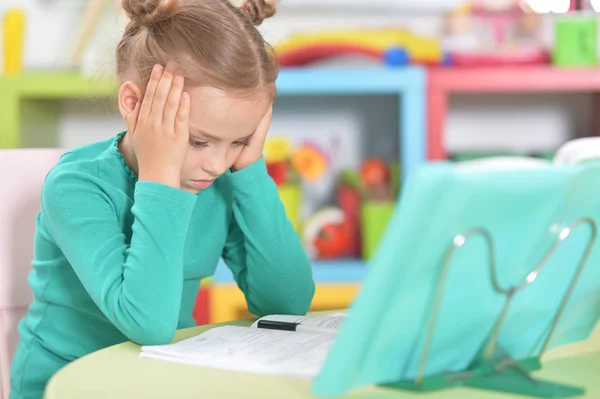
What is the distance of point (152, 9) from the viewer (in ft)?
3.67

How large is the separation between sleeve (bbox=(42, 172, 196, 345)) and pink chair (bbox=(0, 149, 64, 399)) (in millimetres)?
246

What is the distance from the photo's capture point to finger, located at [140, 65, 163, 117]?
1.08m

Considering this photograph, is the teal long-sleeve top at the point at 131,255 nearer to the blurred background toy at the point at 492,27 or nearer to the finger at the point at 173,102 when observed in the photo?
the finger at the point at 173,102

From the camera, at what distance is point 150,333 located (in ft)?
3.12

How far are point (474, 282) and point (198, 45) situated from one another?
1.62 ft

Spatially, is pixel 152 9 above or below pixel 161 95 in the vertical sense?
above

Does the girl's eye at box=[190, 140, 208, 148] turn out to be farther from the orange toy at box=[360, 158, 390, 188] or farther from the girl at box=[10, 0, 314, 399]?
the orange toy at box=[360, 158, 390, 188]

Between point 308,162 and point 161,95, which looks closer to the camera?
point 161,95

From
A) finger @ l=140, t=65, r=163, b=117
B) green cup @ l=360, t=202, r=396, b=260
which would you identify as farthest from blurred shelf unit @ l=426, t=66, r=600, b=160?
finger @ l=140, t=65, r=163, b=117

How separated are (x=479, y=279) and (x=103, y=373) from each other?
1.18 ft

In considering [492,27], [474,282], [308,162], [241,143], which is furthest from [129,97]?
[492,27]

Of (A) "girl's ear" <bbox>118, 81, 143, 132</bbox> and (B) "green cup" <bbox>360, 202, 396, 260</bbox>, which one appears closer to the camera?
(A) "girl's ear" <bbox>118, 81, 143, 132</bbox>

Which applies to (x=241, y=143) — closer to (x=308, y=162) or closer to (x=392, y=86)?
(x=392, y=86)

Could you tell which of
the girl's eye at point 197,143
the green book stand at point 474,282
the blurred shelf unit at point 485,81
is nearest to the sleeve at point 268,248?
the girl's eye at point 197,143
